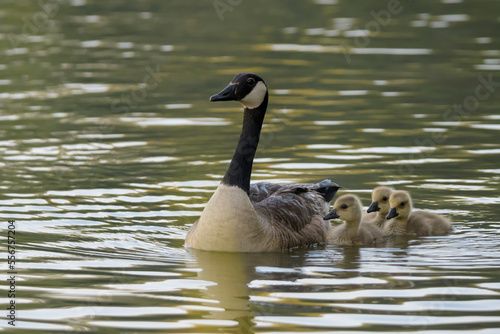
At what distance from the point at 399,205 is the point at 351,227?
0.75 meters

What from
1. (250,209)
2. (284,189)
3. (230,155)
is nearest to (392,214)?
(284,189)

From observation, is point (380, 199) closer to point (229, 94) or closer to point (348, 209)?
point (348, 209)

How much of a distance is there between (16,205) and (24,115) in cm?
686

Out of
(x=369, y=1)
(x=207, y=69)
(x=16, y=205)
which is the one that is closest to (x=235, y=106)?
(x=207, y=69)

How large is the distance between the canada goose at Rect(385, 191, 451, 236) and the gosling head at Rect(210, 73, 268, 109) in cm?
228

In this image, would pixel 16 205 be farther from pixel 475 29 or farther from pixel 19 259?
pixel 475 29

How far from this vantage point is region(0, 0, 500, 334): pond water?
10234 mm

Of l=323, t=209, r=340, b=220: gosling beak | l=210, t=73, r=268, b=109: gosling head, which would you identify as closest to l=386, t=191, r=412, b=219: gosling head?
l=323, t=209, r=340, b=220: gosling beak

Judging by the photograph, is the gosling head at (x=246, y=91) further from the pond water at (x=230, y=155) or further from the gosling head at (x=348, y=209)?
the pond water at (x=230, y=155)

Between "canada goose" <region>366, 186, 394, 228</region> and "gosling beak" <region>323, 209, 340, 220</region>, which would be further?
"canada goose" <region>366, 186, 394, 228</region>

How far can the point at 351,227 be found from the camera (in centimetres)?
1298

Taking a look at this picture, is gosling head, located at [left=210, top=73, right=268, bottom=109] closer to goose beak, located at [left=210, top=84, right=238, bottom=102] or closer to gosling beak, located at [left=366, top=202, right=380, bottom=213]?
goose beak, located at [left=210, top=84, right=238, bottom=102]

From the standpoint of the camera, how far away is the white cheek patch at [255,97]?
12.6m

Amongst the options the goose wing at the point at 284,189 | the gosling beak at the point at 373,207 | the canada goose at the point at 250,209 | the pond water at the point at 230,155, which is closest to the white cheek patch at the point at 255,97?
the canada goose at the point at 250,209
